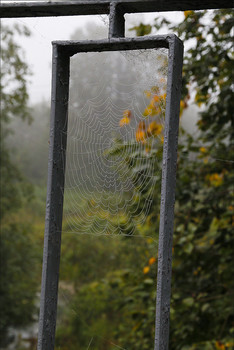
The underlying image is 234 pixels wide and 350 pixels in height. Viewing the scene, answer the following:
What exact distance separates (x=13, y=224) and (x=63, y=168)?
3.33m

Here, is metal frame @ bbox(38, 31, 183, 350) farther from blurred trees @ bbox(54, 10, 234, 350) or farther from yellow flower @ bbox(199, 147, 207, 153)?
yellow flower @ bbox(199, 147, 207, 153)

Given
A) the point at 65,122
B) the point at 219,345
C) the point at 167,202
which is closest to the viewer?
the point at 167,202

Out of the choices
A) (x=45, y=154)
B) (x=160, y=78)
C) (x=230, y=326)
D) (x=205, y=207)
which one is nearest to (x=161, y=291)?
(x=160, y=78)

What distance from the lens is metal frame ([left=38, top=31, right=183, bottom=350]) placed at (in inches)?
26.5

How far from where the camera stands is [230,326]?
2.08 meters

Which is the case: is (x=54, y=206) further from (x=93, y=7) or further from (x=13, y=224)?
(x=13, y=224)

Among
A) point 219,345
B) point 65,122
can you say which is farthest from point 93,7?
point 219,345

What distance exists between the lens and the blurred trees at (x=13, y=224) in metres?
3.71

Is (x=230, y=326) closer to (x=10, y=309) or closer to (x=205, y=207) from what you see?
(x=205, y=207)

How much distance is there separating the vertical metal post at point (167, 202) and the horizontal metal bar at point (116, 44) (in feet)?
0.06

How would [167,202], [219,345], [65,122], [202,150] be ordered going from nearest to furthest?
[167,202]
[65,122]
[219,345]
[202,150]

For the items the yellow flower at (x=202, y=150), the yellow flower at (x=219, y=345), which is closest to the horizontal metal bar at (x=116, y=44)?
the yellow flower at (x=202, y=150)

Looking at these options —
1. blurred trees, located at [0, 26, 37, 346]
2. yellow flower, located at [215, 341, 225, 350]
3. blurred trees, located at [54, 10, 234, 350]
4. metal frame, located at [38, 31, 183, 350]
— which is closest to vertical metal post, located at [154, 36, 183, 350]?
metal frame, located at [38, 31, 183, 350]

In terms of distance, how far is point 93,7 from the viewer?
75 cm
